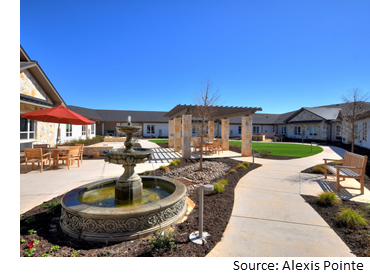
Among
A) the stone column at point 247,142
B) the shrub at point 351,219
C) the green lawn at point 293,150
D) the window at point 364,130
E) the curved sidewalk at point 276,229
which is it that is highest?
the window at point 364,130

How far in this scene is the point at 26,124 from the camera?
36.8ft

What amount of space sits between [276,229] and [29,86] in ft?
48.9

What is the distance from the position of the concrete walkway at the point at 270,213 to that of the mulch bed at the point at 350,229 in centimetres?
13

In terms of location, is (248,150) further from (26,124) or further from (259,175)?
(26,124)

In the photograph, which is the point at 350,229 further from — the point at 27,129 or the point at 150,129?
the point at 150,129

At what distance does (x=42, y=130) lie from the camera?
12.8 meters

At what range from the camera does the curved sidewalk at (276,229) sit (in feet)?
8.83

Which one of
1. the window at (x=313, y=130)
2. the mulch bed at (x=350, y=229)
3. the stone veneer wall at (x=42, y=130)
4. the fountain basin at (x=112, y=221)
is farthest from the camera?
the window at (x=313, y=130)

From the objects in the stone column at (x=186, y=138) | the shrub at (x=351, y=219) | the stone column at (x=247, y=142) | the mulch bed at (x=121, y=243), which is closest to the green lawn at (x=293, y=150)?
the stone column at (x=247, y=142)

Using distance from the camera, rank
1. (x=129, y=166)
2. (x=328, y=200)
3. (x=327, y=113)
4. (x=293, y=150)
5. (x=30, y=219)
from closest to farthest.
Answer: (x=30, y=219) → (x=129, y=166) → (x=328, y=200) → (x=293, y=150) → (x=327, y=113)

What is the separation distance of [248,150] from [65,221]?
12.2 meters

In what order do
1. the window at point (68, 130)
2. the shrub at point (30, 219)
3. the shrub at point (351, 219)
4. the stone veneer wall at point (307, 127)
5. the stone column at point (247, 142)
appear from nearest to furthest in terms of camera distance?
the shrub at point (351, 219), the shrub at point (30, 219), the stone column at point (247, 142), the window at point (68, 130), the stone veneer wall at point (307, 127)

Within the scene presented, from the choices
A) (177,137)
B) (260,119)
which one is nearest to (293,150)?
(177,137)

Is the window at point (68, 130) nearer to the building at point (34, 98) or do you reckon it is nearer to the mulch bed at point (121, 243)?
the building at point (34, 98)
